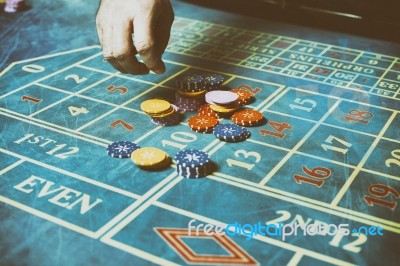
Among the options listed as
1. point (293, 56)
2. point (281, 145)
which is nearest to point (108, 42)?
point (281, 145)

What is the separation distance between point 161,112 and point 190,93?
0.37 metres

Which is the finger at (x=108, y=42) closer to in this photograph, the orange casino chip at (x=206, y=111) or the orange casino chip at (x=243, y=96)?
the orange casino chip at (x=206, y=111)

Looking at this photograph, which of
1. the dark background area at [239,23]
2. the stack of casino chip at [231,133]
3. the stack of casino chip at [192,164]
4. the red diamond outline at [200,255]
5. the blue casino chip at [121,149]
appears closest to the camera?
the red diamond outline at [200,255]

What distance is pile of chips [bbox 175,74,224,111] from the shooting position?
3088 mm

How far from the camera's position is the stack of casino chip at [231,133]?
269cm

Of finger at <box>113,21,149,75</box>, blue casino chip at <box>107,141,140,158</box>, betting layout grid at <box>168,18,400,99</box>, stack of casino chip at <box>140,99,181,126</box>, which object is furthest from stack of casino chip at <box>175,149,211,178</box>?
betting layout grid at <box>168,18,400,99</box>

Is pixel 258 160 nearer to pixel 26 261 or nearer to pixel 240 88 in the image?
pixel 240 88

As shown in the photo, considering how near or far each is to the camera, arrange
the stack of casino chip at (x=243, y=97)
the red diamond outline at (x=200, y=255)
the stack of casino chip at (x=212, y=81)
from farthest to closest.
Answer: the stack of casino chip at (x=212, y=81) → the stack of casino chip at (x=243, y=97) → the red diamond outline at (x=200, y=255)

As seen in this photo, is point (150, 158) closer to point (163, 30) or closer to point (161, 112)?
point (161, 112)

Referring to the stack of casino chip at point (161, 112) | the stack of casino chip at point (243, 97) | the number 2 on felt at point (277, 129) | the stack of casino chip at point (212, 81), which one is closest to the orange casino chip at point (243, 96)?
the stack of casino chip at point (243, 97)

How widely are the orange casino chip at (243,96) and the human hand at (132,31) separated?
49 centimetres

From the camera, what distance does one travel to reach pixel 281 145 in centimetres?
267

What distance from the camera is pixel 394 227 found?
207 cm

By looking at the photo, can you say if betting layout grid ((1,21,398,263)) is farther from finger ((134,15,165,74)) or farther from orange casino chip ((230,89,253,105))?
finger ((134,15,165,74))
